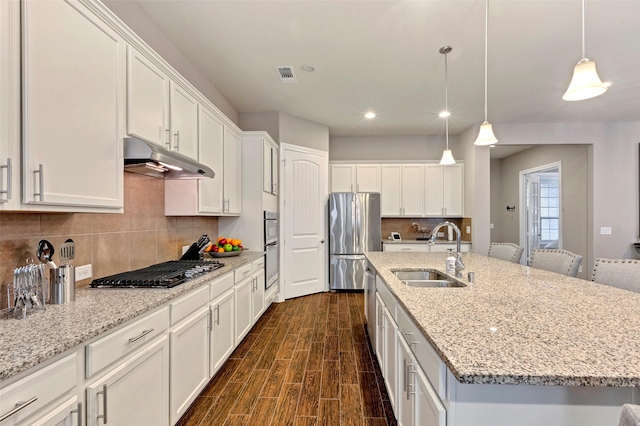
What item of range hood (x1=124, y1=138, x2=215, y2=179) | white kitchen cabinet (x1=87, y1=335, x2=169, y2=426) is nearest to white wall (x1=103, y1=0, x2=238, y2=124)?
range hood (x1=124, y1=138, x2=215, y2=179)

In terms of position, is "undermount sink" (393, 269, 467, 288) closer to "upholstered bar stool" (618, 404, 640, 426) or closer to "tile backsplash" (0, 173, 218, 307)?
"upholstered bar stool" (618, 404, 640, 426)

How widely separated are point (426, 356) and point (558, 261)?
6.54ft

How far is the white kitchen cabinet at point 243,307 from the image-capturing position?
2.68m

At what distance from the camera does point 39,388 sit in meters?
0.92

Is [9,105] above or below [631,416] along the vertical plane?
above

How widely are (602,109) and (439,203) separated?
8.33 feet

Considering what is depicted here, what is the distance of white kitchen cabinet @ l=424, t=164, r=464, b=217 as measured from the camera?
5.40 m

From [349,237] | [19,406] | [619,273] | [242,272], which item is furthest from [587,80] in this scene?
[349,237]

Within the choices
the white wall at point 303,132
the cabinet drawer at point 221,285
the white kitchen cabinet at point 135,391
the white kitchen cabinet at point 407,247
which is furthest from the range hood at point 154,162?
the white kitchen cabinet at point 407,247

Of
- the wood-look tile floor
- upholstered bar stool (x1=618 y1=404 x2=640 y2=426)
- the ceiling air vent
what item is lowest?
the wood-look tile floor

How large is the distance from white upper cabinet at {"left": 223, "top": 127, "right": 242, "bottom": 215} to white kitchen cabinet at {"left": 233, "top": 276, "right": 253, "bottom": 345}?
0.85 meters

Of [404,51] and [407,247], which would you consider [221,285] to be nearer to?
[404,51]

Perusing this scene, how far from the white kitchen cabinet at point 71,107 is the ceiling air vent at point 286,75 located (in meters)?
1.81

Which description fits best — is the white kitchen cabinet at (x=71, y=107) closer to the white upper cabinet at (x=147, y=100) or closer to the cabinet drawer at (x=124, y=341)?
the white upper cabinet at (x=147, y=100)
